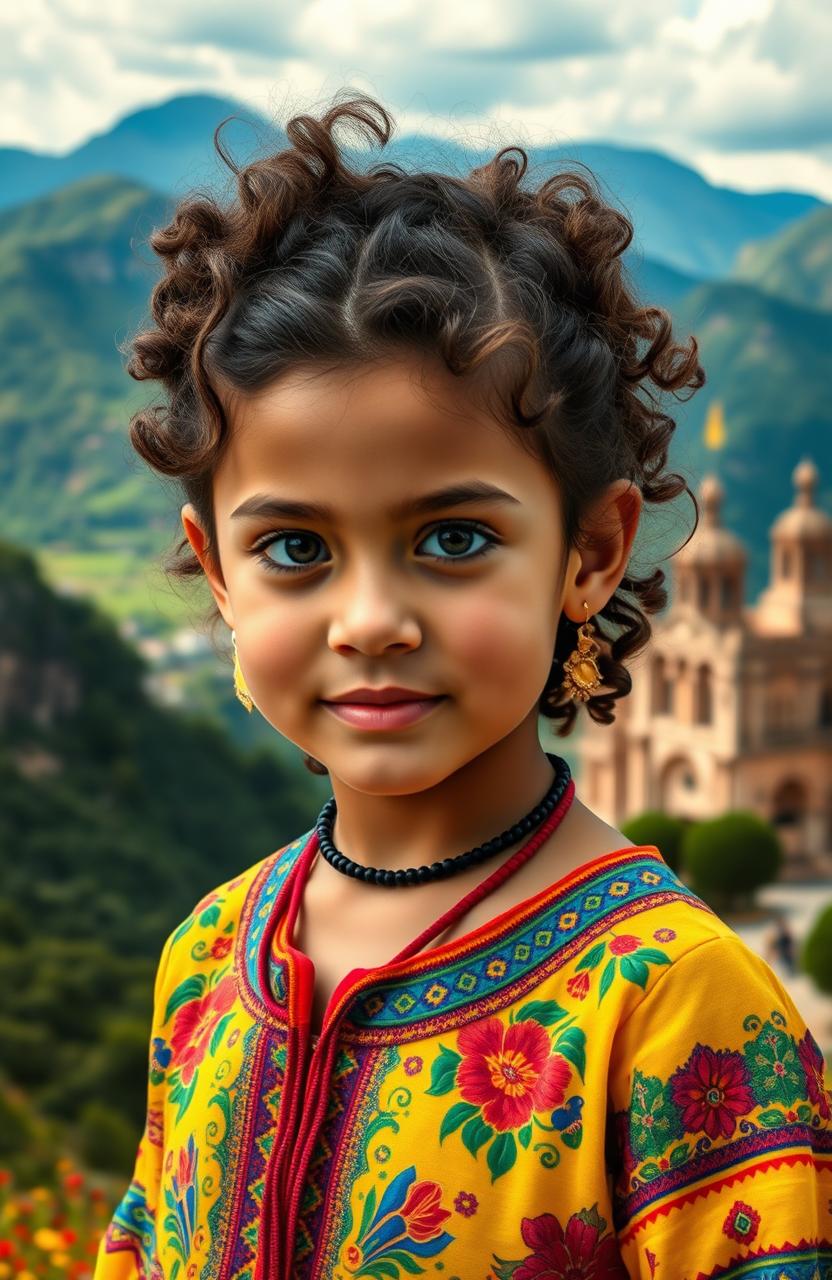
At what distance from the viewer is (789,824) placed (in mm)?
35250

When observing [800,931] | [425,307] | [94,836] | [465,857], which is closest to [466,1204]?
[465,857]

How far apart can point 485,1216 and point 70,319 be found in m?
89.5

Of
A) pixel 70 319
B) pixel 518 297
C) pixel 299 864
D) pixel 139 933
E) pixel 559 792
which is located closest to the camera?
pixel 518 297

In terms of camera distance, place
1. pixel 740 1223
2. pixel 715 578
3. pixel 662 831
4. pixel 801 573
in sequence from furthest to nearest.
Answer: pixel 801 573 → pixel 715 578 → pixel 662 831 → pixel 740 1223

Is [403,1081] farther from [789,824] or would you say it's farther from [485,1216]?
[789,824]

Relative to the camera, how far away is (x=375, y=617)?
6.40ft

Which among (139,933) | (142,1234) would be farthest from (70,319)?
(142,1234)

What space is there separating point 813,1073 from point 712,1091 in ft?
0.54

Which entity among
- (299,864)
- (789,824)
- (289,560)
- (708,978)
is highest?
(789,824)

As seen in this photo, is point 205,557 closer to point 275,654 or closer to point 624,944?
point 275,654

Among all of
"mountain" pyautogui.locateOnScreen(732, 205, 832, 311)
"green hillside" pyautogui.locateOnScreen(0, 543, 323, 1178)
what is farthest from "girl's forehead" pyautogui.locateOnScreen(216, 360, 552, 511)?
"mountain" pyautogui.locateOnScreen(732, 205, 832, 311)

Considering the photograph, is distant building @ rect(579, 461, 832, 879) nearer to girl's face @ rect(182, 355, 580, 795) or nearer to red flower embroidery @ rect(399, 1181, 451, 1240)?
girl's face @ rect(182, 355, 580, 795)

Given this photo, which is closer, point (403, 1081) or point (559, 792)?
point (403, 1081)

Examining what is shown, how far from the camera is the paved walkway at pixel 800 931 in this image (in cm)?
2189
